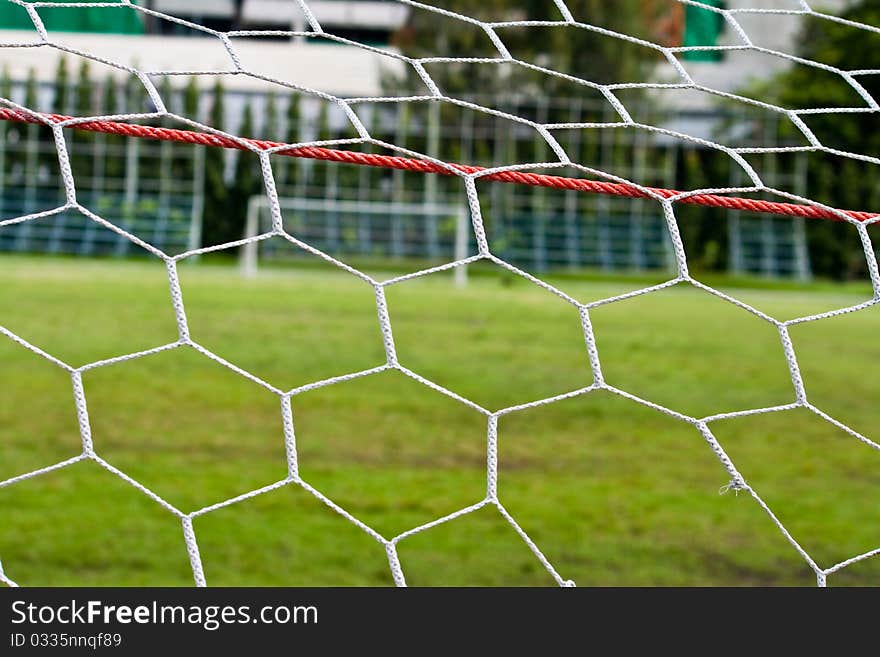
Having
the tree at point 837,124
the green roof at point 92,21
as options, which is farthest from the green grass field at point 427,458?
the tree at point 837,124

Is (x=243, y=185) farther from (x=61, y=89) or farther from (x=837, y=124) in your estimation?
(x=837, y=124)

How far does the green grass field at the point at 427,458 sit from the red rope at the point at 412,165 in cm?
73

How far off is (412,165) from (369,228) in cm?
1319

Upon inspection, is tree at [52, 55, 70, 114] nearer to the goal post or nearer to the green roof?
the green roof

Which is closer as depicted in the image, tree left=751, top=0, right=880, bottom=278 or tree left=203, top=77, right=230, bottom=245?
tree left=203, top=77, right=230, bottom=245

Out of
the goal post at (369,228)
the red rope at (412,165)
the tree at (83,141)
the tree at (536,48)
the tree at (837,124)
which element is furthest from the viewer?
the tree at (536,48)

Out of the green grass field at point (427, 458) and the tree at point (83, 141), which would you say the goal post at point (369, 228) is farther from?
the green grass field at point (427, 458)

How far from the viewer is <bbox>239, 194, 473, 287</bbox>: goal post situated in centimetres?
1422

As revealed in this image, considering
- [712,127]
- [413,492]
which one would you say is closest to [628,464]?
[413,492]

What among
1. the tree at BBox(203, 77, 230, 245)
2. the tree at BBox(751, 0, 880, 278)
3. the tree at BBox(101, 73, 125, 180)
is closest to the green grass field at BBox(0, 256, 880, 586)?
the tree at BBox(203, 77, 230, 245)

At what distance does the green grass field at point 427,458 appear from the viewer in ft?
6.66

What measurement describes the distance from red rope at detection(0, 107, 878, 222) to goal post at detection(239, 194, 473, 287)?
1233 centimetres
